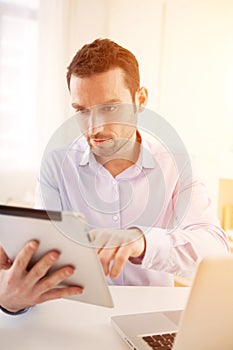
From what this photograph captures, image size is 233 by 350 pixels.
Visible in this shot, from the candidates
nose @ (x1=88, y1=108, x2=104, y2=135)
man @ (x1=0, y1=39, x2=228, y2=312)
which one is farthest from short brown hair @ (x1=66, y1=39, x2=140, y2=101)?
nose @ (x1=88, y1=108, x2=104, y2=135)

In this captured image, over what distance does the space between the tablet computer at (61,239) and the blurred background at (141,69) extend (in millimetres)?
1772

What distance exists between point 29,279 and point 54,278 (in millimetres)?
44

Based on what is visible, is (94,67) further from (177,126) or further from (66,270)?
(177,126)

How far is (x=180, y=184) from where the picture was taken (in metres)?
1.23

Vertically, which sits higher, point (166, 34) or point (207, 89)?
point (166, 34)

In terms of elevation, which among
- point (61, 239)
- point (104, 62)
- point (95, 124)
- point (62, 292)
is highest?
point (104, 62)

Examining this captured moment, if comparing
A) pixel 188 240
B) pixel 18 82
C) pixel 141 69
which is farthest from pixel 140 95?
pixel 141 69

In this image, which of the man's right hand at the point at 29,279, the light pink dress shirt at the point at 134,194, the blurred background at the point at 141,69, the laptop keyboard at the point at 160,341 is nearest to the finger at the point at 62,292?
the man's right hand at the point at 29,279

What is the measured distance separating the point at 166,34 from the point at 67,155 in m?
1.66

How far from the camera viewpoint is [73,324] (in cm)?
79

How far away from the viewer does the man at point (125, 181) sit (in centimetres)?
96

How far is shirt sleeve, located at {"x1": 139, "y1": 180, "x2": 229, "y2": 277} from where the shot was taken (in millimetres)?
840

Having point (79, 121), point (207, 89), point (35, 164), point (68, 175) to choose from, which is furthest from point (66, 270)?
point (207, 89)

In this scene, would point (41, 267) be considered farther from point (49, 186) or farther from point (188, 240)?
point (49, 186)
